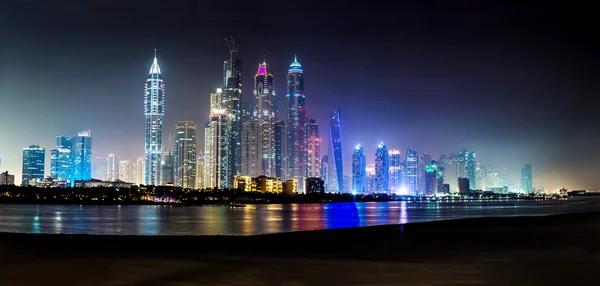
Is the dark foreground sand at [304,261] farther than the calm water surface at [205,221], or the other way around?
the calm water surface at [205,221]

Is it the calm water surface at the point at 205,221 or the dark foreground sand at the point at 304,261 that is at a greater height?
the dark foreground sand at the point at 304,261

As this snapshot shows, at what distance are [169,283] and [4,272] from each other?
21.6 feet

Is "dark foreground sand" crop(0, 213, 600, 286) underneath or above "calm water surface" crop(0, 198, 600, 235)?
above

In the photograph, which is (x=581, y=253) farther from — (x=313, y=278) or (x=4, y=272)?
(x=4, y=272)

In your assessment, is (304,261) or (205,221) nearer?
(304,261)

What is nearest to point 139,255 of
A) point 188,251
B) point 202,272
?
point 188,251

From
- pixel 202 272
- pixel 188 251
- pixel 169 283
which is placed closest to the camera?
pixel 169 283

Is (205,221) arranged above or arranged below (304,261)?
below

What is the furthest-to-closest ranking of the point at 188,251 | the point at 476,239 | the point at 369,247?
the point at 476,239 → the point at 369,247 → the point at 188,251

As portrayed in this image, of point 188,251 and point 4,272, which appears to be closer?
point 4,272

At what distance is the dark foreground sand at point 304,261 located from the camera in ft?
58.8

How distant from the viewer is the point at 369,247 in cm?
2947

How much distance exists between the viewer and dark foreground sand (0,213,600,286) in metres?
17.9

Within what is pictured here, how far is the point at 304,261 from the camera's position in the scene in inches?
909
